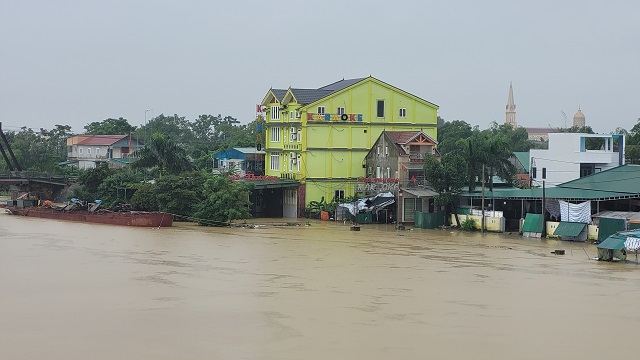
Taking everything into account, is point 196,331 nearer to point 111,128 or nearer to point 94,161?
point 94,161

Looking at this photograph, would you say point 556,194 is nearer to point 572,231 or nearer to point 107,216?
point 572,231

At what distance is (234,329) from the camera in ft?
60.2

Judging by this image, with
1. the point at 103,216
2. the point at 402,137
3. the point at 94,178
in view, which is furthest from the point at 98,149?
the point at 402,137

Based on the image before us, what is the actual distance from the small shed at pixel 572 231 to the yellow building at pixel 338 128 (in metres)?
16.5

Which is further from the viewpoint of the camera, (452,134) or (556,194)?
(452,134)

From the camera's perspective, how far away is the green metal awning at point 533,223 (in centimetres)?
3850

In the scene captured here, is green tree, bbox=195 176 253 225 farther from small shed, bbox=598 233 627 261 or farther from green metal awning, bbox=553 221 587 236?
small shed, bbox=598 233 627 261

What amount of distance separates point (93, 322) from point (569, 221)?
25114 millimetres

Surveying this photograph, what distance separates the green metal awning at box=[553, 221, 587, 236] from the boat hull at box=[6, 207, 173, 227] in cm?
1964

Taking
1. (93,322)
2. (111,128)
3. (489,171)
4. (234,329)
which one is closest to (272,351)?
(234,329)

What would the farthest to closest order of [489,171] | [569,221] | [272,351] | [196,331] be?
[489,171], [569,221], [196,331], [272,351]

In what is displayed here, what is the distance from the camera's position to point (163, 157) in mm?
52812

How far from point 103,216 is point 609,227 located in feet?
87.5

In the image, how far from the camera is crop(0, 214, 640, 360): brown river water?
17.2m
